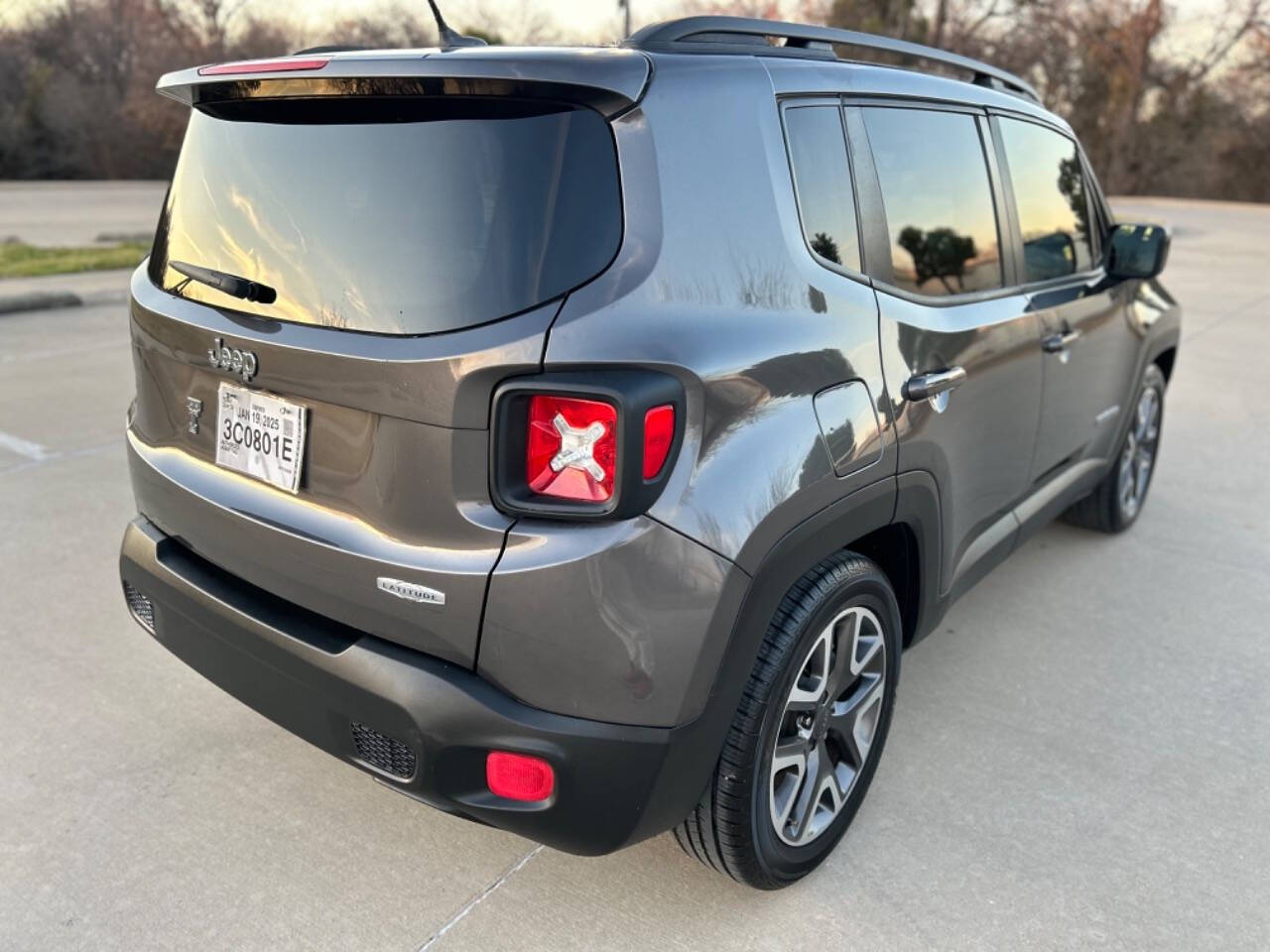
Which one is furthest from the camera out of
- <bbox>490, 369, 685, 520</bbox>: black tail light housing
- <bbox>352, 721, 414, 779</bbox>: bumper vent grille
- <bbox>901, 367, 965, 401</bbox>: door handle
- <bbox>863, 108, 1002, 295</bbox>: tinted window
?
<bbox>863, 108, 1002, 295</bbox>: tinted window

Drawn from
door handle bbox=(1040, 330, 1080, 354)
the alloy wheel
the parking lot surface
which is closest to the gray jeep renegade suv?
the parking lot surface

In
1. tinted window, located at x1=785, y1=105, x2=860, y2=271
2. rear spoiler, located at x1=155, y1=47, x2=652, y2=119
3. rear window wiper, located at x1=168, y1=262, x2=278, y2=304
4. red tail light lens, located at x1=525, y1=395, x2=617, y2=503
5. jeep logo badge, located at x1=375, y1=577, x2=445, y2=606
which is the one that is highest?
rear spoiler, located at x1=155, y1=47, x2=652, y2=119

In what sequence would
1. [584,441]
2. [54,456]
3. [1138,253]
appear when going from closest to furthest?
[584,441], [1138,253], [54,456]

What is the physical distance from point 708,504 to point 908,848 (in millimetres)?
1201

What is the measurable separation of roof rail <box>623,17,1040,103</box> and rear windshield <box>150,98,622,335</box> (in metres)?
0.34

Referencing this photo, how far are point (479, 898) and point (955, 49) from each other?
29.9 meters

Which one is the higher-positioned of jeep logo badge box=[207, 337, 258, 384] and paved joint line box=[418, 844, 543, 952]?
jeep logo badge box=[207, 337, 258, 384]

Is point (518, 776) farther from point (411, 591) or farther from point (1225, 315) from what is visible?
point (1225, 315)

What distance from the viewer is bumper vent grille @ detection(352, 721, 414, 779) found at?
1995mm

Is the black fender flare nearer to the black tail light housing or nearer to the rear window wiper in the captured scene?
the black tail light housing

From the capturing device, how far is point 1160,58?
35562mm

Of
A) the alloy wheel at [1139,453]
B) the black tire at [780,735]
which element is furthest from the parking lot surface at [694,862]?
the alloy wheel at [1139,453]

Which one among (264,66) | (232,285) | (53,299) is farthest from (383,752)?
(53,299)

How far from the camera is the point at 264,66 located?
2.17m
